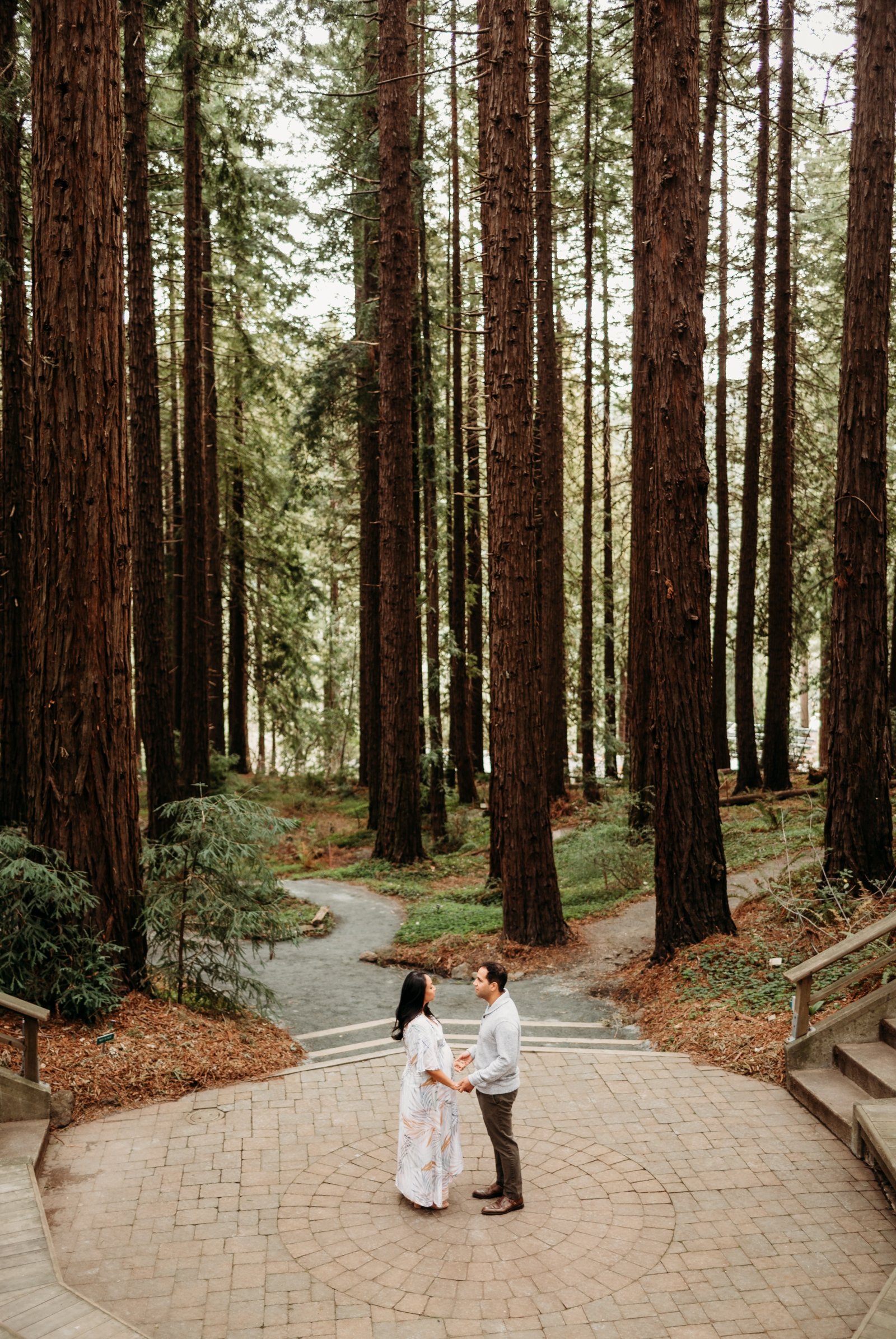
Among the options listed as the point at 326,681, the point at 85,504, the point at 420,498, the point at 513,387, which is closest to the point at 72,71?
the point at 85,504

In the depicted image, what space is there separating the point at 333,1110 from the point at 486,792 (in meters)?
20.6

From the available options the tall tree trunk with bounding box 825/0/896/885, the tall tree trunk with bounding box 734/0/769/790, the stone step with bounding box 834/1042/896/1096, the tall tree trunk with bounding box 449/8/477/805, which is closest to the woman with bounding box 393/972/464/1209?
the stone step with bounding box 834/1042/896/1096

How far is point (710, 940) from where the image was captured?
1057 centimetres

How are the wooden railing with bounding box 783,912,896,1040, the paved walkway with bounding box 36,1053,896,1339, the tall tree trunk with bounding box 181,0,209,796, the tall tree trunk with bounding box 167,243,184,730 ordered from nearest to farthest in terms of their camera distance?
the paved walkway with bounding box 36,1053,896,1339 → the wooden railing with bounding box 783,912,896,1040 → the tall tree trunk with bounding box 181,0,209,796 → the tall tree trunk with bounding box 167,243,184,730

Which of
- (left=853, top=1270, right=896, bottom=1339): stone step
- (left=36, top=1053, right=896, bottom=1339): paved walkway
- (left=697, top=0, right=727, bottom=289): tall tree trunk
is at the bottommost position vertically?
(left=36, top=1053, right=896, bottom=1339): paved walkway

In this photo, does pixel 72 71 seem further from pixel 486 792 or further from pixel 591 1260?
pixel 486 792

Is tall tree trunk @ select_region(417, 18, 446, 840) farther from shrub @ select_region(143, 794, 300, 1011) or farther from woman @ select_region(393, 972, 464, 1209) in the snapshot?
woman @ select_region(393, 972, 464, 1209)

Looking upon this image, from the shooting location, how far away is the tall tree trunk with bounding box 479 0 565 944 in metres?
12.2

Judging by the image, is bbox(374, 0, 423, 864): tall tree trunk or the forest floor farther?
bbox(374, 0, 423, 864): tall tree trunk

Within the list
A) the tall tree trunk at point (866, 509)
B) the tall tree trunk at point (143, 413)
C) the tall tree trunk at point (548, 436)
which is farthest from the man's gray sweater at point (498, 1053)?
the tall tree trunk at point (548, 436)

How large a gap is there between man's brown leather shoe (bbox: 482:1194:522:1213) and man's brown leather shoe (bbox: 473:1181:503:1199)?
0.34 ft

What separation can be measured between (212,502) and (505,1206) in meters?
21.0

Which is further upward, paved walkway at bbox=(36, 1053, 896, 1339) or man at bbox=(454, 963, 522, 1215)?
man at bbox=(454, 963, 522, 1215)

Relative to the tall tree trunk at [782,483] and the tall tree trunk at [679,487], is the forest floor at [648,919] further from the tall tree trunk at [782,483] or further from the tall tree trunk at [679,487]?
the tall tree trunk at [782,483]
